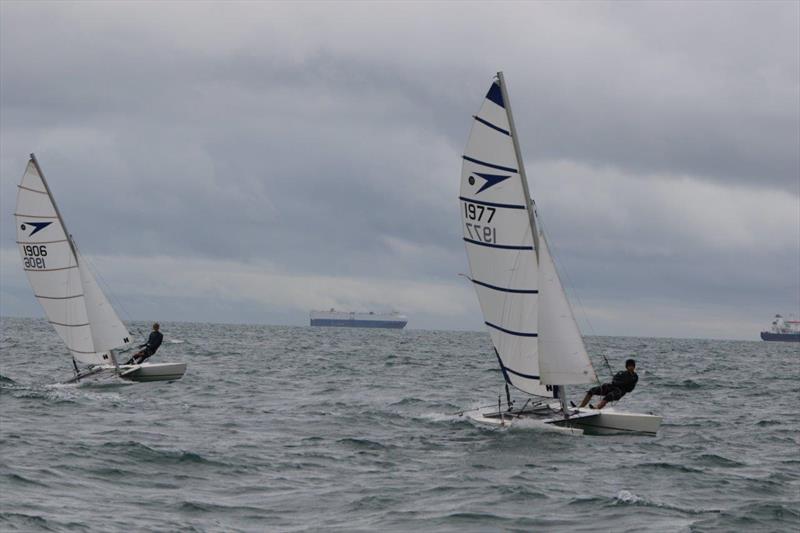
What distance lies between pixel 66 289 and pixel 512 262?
17602 millimetres

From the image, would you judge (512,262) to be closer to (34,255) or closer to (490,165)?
(490,165)

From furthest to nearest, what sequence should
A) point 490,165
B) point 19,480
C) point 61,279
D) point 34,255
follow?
point 61,279, point 34,255, point 490,165, point 19,480

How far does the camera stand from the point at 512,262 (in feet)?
80.9

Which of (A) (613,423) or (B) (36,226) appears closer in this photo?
(A) (613,423)

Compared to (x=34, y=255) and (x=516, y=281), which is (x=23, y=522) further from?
(x=34, y=255)

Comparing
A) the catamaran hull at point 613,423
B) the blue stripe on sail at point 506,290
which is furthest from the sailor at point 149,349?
the catamaran hull at point 613,423

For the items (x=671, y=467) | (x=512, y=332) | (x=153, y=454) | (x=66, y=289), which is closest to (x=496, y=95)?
(x=512, y=332)

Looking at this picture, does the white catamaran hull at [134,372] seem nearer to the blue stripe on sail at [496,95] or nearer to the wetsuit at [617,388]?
the wetsuit at [617,388]

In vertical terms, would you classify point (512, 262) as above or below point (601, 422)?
above

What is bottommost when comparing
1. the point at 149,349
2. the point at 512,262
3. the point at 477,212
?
the point at 149,349

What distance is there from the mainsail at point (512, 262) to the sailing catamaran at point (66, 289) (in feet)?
50.3

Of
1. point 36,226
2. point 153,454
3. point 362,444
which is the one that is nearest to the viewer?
point 153,454

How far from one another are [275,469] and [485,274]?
792 cm

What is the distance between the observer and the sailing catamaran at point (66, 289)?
116 feet
